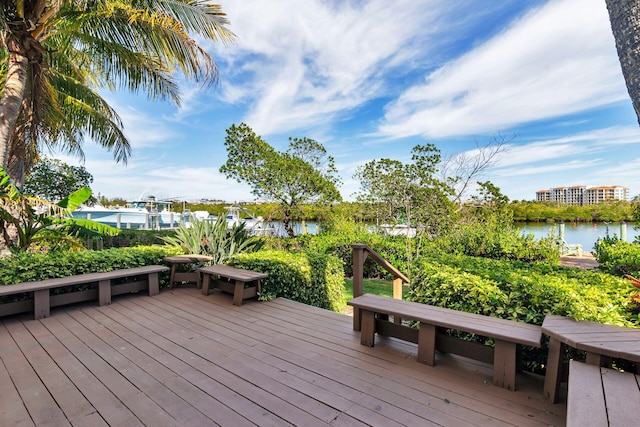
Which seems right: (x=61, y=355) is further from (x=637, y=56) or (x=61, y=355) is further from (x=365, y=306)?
(x=637, y=56)

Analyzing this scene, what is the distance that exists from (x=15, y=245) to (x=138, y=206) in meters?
20.8

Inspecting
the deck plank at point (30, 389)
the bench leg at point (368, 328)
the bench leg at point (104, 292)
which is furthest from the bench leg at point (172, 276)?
the bench leg at point (368, 328)

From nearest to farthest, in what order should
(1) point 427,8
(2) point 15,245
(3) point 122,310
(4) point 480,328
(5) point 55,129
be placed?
(4) point 480,328 → (3) point 122,310 → (2) point 15,245 → (1) point 427,8 → (5) point 55,129

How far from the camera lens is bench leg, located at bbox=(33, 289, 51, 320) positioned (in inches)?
135

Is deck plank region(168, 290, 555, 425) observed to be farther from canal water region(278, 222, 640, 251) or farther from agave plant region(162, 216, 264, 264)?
canal water region(278, 222, 640, 251)

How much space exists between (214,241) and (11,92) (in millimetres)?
3698

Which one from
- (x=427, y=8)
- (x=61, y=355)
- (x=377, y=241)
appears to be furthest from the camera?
(x=377, y=241)

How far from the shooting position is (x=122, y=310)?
12.3 feet

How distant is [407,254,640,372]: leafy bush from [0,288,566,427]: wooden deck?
0.45 meters

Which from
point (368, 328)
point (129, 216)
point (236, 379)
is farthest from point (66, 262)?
point (129, 216)

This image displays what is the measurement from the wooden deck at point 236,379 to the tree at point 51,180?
14.1m

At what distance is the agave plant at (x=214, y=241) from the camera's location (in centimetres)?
505

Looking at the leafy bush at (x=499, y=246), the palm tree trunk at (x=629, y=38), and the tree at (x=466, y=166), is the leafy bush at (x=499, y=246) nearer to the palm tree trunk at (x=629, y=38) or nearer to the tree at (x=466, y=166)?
the tree at (x=466, y=166)

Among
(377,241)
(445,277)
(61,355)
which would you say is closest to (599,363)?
(445,277)
